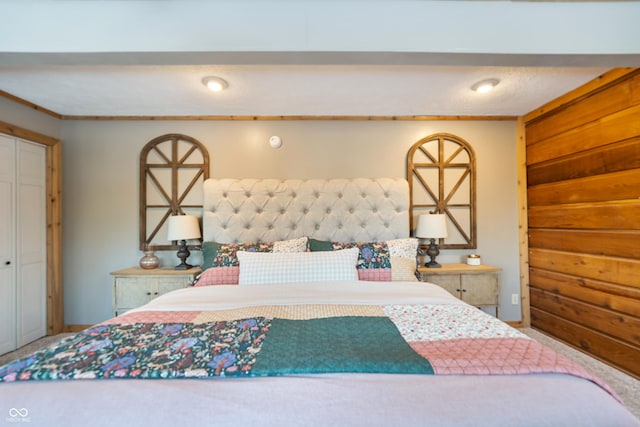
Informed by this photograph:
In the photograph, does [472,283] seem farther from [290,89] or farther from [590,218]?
[290,89]

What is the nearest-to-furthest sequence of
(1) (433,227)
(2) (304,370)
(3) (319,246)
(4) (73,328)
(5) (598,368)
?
(2) (304,370), (5) (598,368), (3) (319,246), (1) (433,227), (4) (73,328)

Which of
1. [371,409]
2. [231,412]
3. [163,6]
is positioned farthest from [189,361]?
[163,6]

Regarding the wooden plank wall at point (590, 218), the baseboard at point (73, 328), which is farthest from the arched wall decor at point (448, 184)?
the baseboard at point (73, 328)

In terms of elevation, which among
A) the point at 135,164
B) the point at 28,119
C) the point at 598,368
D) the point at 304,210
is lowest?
the point at 598,368

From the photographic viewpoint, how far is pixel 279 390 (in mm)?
840

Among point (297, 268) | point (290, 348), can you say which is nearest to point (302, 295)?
point (297, 268)

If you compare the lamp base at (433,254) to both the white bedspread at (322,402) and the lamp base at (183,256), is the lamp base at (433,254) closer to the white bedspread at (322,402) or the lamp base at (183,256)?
the white bedspread at (322,402)

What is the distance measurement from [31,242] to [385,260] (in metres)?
3.27

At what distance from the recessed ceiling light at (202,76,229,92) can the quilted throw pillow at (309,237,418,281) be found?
1500 millimetres

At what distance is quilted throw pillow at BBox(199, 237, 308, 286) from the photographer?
2143 millimetres

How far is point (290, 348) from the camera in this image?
1050 millimetres

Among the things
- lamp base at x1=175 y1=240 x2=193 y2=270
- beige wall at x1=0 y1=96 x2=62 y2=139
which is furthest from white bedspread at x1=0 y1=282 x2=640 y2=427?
beige wall at x1=0 y1=96 x2=62 y2=139

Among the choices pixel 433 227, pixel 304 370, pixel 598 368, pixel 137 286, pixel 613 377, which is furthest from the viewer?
pixel 433 227

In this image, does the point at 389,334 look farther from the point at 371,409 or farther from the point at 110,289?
the point at 110,289
